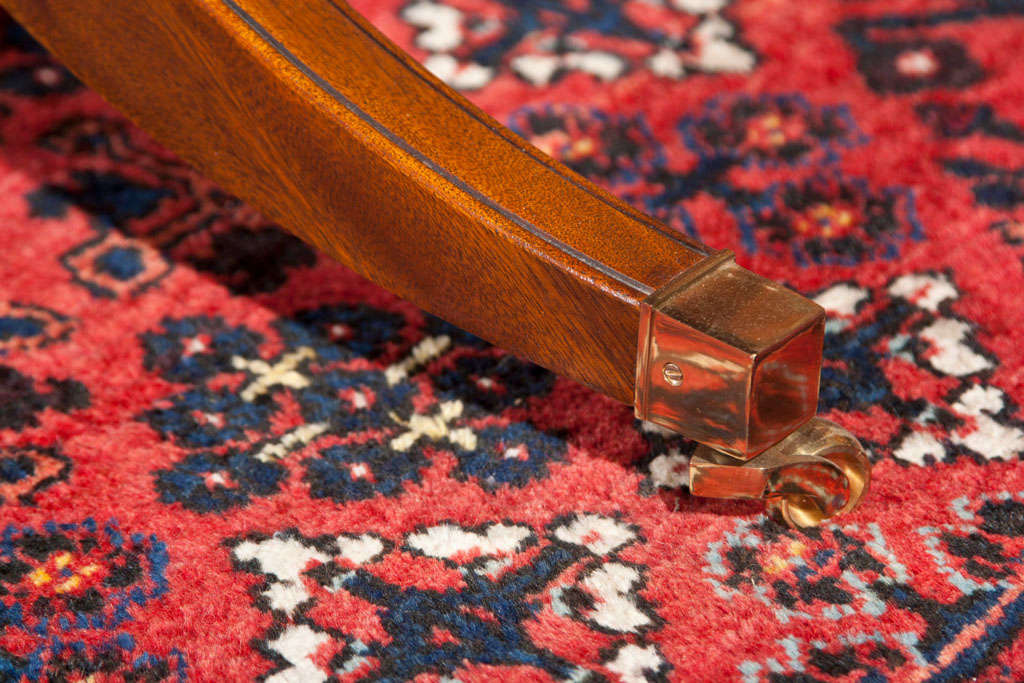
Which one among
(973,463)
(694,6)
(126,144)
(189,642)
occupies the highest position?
(694,6)

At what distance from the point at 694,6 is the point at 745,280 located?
715 millimetres

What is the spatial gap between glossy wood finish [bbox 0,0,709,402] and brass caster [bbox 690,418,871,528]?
6cm

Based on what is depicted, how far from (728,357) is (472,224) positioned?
147 millimetres

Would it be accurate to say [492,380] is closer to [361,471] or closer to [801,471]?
[361,471]

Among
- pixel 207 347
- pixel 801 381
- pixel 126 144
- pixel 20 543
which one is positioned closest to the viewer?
pixel 801 381

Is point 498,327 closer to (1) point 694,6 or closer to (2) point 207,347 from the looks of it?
(2) point 207,347

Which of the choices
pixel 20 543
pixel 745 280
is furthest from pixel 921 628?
pixel 20 543

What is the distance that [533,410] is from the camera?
2.58 feet

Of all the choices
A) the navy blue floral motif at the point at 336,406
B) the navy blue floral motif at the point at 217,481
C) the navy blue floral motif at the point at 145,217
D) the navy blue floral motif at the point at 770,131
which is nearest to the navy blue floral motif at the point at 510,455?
the navy blue floral motif at the point at 336,406

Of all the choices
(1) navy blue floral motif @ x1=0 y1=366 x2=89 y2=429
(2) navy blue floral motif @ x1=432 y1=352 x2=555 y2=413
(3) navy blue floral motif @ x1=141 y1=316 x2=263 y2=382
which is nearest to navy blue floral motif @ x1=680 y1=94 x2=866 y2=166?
(2) navy blue floral motif @ x1=432 y1=352 x2=555 y2=413

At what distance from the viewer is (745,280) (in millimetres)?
580

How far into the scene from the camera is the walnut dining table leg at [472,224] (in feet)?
1.85

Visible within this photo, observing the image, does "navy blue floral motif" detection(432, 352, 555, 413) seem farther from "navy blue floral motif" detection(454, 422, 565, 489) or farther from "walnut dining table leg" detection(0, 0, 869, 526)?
"walnut dining table leg" detection(0, 0, 869, 526)

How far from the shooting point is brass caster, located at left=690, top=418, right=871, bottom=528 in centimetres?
60
